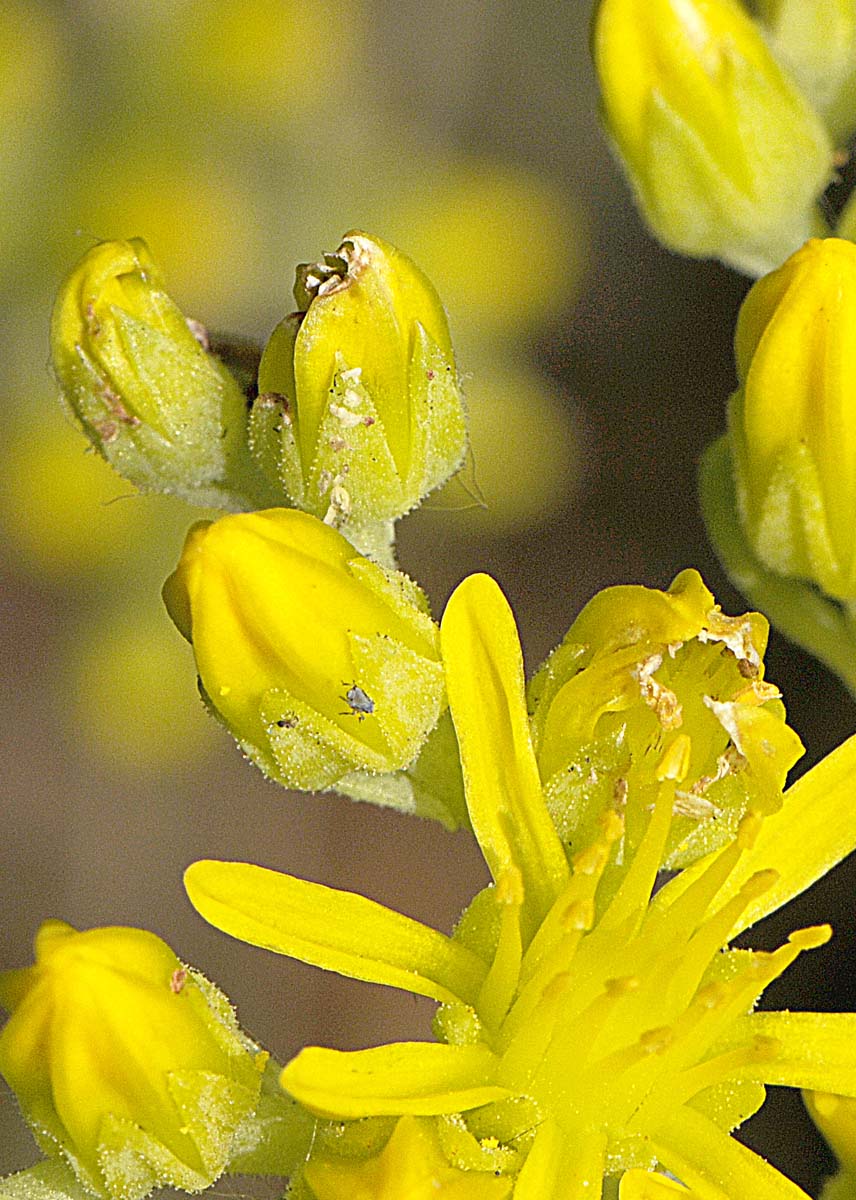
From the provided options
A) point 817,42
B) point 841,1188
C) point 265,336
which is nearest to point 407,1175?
point 841,1188

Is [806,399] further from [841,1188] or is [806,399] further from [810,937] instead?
[841,1188]

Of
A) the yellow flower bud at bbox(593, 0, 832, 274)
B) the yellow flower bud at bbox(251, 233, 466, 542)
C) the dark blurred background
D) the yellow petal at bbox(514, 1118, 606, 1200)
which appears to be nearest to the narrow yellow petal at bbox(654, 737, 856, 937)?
the yellow petal at bbox(514, 1118, 606, 1200)

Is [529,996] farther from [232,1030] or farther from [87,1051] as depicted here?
[87,1051]

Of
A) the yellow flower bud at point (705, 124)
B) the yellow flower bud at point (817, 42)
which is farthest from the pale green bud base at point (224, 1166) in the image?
the yellow flower bud at point (817, 42)

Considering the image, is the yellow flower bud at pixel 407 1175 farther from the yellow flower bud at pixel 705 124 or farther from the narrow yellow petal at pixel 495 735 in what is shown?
the yellow flower bud at pixel 705 124

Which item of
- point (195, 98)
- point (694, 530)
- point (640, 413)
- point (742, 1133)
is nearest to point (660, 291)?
point (640, 413)
